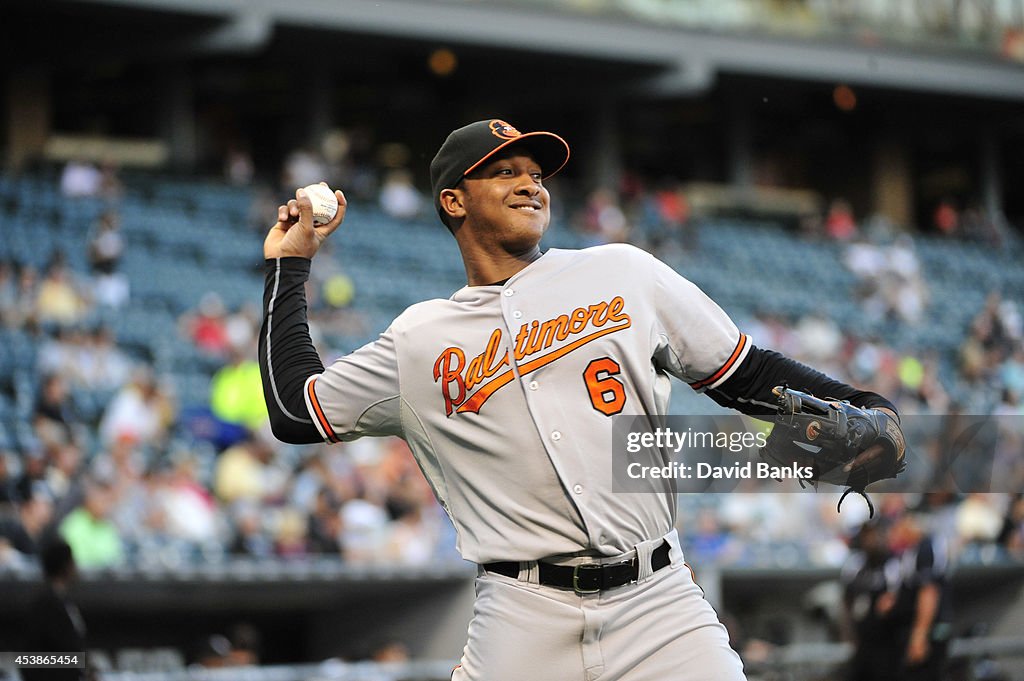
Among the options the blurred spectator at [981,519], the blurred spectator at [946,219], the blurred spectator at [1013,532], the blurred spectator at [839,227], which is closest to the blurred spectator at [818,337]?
the blurred spectator at [981,519]

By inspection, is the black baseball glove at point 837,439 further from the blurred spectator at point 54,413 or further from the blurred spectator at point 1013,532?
the blurred spectator at point 1013,532

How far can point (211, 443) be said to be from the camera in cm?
1087

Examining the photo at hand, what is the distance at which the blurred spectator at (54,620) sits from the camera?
5848 mm

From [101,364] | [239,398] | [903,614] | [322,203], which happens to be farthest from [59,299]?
A: [322,203]

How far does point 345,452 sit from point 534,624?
26.9 feet

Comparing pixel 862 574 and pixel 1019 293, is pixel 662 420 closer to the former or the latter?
pixel 862 574

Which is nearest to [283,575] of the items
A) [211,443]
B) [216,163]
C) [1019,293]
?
[211,443]

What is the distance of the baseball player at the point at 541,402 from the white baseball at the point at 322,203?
0.27ft

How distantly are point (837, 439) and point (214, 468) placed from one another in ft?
26.0

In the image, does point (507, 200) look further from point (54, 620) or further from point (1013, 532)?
point (1013, 532)

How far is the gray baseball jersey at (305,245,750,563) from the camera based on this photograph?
2.99 metres

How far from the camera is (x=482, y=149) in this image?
10.4ft

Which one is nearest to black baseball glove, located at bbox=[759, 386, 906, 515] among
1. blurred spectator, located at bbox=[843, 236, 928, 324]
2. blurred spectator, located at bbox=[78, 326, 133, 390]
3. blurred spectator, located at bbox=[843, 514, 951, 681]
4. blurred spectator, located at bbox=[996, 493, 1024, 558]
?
blurred spectator, located at bbox=[843, 514, 951, 681]

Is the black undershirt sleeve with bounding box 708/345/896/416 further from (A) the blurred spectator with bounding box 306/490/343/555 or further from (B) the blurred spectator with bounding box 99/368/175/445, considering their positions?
(B) the blurred spectator with bounding box 99/368/175/445
